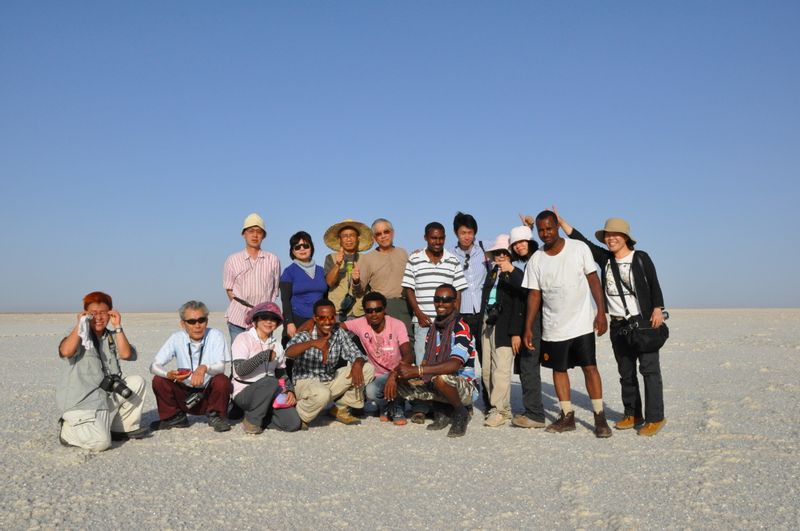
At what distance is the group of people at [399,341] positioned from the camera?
6512 mm

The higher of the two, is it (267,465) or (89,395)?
(89,395)

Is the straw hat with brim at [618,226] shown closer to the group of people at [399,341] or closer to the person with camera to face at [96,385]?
the group of people at [399,341]

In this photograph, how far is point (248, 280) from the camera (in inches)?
305

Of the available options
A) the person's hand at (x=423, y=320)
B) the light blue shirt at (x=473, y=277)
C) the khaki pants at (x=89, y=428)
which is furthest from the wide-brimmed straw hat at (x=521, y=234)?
the khaki pants at (x=89, y=428)

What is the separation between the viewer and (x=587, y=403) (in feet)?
29.2

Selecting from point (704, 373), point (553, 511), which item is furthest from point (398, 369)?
point (704, 373)

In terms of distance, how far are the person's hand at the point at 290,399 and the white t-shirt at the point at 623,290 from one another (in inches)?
132

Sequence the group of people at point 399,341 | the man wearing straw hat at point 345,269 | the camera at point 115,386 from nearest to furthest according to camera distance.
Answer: the camera at point 115,386 < the group of people at point 399,341 < the man wearing straw hat at point 345,269

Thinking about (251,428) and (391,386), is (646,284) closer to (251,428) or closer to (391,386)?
(391,386)

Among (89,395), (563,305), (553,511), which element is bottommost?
(553,511)

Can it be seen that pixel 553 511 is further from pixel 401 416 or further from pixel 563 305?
pixel 401 416

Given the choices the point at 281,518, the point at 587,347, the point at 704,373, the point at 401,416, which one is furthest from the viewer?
the point at 704,373

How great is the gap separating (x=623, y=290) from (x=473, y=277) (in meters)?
1.68

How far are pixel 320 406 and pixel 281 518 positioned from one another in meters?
2.63
